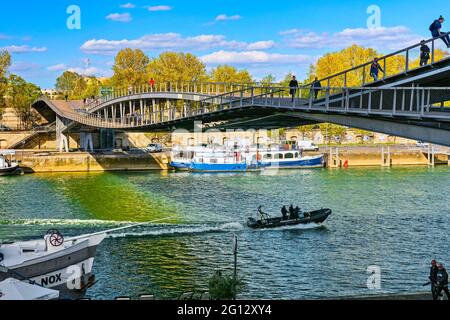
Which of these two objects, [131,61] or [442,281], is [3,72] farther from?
[442,281]

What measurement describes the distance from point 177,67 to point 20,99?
55.0 ft

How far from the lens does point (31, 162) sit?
53.8m

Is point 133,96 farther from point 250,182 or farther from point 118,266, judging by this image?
point 118,266

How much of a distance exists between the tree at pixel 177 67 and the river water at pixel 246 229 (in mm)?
27529

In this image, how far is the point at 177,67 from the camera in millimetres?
76062

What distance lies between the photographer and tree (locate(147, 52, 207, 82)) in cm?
7412

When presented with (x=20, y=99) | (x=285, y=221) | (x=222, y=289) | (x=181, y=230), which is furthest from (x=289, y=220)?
(x=20, y=99)

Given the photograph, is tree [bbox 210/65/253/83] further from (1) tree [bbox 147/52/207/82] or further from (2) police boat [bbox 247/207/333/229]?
(2) police boat [bbox 247/207/333/229]

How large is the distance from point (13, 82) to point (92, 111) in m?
22.8

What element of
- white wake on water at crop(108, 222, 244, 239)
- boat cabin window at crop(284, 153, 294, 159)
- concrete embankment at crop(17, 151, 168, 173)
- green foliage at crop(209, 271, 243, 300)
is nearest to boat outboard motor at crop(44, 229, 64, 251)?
green foliage at crop(209, 271, 243, 300)

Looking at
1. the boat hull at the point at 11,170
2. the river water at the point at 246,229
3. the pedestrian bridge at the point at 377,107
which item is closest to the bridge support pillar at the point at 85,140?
the boat hull at the point at 11,170

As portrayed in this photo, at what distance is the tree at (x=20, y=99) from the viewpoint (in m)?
76.6

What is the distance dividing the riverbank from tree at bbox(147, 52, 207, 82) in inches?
686
